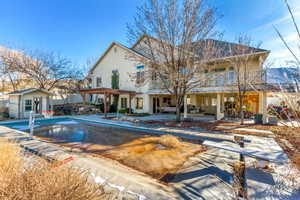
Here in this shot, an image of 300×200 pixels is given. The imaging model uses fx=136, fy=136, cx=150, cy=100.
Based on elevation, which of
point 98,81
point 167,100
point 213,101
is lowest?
point 213,101

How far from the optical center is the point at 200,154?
529cm

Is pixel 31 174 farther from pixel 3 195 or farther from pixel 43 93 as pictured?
pixel 43 93

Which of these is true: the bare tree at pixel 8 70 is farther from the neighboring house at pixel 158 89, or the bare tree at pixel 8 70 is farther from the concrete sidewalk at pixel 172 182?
the concrete sidewalk at pixel 172 182

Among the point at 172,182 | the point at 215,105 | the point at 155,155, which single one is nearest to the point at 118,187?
the point at 172,182

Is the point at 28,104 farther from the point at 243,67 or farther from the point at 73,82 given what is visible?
the point at 243,67

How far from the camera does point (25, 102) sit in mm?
13703

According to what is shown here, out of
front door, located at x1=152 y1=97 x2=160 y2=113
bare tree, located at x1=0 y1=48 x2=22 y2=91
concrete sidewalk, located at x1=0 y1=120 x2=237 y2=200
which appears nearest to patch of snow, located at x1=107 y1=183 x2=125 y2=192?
concrete sidewalk, located at x1=0 y1=120 x2=237 y2=200

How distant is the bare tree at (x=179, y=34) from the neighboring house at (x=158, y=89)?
2068 millimetres

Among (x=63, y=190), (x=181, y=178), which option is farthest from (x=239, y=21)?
(x=63, y=190)

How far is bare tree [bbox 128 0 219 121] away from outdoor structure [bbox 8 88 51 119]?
1212 centimetres

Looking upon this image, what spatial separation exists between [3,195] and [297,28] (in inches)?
176

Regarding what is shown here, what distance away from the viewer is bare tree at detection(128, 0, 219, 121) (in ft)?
30.2

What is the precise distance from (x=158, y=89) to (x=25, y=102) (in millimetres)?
13826

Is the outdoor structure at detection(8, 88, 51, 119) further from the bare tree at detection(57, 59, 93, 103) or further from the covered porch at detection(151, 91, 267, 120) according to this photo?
the covered porch at detection(151, 91, 267, 120)
